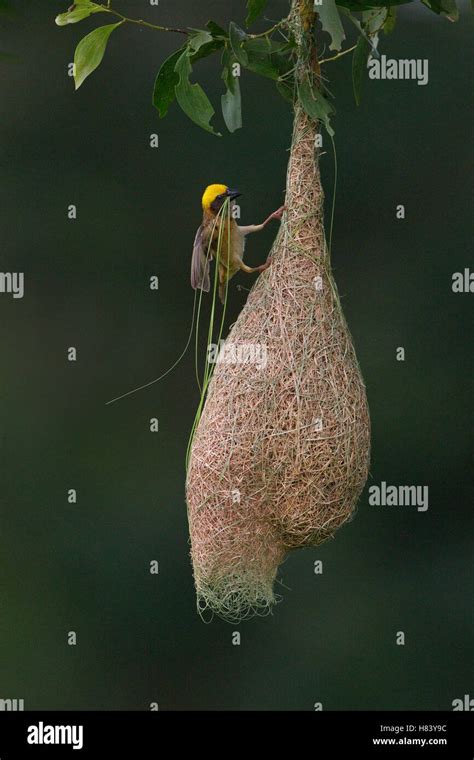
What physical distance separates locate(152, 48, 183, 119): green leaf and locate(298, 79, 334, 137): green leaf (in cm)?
24

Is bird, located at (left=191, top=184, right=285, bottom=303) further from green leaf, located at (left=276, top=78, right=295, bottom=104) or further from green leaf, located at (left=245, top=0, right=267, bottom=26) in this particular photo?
green leaf, located at (left=245, top=0, right=267, bottom=26)

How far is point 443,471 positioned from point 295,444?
0.95m

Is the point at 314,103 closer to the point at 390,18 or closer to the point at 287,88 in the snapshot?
the point at 287,88

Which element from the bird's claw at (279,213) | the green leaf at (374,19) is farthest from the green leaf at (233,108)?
the green leaf at (374,19)

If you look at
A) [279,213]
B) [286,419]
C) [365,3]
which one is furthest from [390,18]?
[286,419]

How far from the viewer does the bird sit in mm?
2002

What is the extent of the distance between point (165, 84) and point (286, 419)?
0.69 meters

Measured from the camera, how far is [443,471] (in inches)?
108

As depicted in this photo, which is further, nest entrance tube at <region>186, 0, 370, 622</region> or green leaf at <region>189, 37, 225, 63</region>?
nest entrance tube at <region>186, 0, 370, 622</region>

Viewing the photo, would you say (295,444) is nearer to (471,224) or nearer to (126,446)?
(126,446)

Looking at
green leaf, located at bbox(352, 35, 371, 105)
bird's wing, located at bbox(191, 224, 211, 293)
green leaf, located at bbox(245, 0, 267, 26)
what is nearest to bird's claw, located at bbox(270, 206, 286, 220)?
bird's wing, located at bbox(191, 224, 211, 293)

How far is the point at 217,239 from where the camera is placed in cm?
202

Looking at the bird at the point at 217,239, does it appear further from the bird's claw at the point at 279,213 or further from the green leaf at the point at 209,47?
the green leaf at the point at 209,47

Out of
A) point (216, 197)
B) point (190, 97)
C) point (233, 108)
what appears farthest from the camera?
point (216, 197)
